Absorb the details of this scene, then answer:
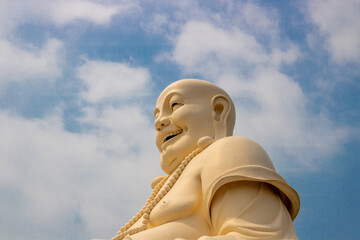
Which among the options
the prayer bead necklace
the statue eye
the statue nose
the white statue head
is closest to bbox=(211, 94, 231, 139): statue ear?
the white statue head

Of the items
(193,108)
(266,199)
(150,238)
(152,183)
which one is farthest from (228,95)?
(150,238)

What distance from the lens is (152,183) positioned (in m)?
6.59

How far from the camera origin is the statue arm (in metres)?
4.49

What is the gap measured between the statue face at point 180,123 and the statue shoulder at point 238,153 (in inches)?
24.6

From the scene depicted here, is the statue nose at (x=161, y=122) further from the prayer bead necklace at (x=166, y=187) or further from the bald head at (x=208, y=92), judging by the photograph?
the prayer bead necklace at (x=166, y=187)

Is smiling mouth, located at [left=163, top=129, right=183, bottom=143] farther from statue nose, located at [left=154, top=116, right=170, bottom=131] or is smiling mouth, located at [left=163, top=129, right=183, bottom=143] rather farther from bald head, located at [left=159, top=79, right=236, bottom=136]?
bald head, located at [left=159, top=79, right=236, bottom=136]

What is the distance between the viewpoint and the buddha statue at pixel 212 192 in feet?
15.3

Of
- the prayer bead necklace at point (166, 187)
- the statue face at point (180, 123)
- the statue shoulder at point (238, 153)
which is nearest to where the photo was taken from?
the statue shoulder at point (238, 153)

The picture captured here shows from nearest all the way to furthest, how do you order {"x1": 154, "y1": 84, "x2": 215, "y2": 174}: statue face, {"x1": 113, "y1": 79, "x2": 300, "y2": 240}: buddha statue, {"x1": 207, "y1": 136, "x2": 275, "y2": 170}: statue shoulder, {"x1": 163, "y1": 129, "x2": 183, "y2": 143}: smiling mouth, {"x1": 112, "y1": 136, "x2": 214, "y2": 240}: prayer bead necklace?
{"x1": 113, "y1": 79, "x2": 300, "y2": 240}: buddha statue
{"x1": 207, "y1": 136, "x2": 275, "y2": 170}: statue shoulder
{"x1": 112, "y1": 136, "x2": 214, "y2": 240}: prayer bead necklace
{"x1": 154, "y1": 84, "x2": 215, "y2": 174}: statue face
{"x1": 163, "y1": 129, "x2": 183, "y2": 143}: smiling mouth

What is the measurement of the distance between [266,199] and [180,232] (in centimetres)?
91

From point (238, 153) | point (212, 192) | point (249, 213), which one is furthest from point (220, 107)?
point (249, 213)

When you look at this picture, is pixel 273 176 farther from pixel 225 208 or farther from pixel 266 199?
pixel 225 208

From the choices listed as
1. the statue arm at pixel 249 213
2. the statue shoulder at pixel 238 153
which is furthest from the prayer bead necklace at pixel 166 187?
the statue arm at pixel 249 213

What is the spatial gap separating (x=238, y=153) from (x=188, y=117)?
1144 mm
